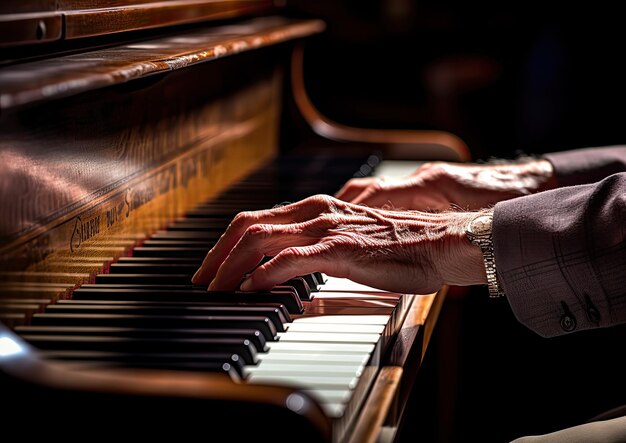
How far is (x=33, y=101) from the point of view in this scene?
94 cm

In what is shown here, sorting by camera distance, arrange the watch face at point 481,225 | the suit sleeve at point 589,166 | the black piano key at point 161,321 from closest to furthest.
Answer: the black piano key at point 161,321 < the watch face at point 481,225 < the suit sleeve at point 589,166

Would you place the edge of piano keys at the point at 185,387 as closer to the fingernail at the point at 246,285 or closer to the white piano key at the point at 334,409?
the white piano key at the point at 334,409

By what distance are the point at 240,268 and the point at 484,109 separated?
352 centimetres

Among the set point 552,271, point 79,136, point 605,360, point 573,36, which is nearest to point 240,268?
→ point 79,136

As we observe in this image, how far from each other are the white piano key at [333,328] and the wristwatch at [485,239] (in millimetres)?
231

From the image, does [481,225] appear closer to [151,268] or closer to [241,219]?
[241,219]

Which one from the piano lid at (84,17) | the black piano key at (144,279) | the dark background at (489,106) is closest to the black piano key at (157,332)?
the black piano key at (144,279)

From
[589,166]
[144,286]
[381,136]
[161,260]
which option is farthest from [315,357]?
[381,136]

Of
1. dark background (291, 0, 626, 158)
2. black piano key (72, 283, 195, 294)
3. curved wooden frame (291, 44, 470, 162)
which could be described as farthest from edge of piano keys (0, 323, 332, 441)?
dark background (291, 0, 626, 158)

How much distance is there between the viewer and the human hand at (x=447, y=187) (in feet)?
6.05

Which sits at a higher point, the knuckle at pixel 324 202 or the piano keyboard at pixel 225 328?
the knuckle at pixel 324 202

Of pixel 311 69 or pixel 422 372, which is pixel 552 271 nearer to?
pixel 422 372

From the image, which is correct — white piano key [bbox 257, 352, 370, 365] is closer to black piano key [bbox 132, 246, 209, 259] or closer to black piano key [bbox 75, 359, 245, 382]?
black piano key [bbox 75, 359, 245, 382]

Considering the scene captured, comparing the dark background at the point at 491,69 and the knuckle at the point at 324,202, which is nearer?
the knuckle at the point at 324,202
